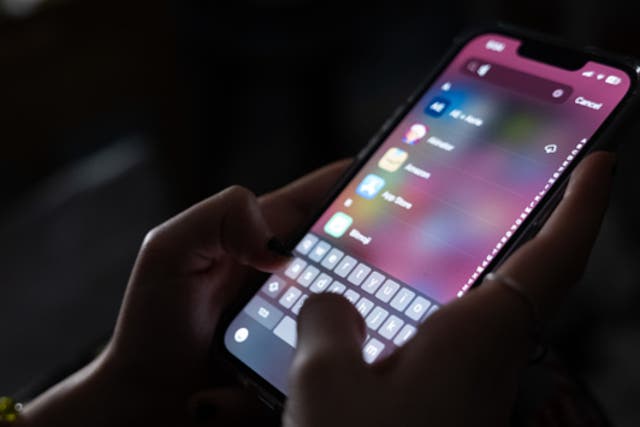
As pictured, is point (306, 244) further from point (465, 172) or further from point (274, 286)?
point (465, 172)

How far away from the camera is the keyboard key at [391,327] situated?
583mm

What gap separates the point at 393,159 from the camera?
2.22 ft

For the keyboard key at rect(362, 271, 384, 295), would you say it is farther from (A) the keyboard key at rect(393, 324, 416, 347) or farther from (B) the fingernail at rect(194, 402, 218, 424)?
(B) the fingernail at rect(194, 402, 218, 424)

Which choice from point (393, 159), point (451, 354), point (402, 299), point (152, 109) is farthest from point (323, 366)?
point (152, 109)

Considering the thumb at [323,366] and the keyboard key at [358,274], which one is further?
the keyboard key at [358,274]

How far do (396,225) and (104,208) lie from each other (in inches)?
39.7

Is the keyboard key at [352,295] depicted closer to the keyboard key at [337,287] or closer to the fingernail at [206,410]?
the keyboard key at [337,287]

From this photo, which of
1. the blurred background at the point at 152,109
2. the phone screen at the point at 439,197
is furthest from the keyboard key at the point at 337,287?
the blurred background at the point at 152,109

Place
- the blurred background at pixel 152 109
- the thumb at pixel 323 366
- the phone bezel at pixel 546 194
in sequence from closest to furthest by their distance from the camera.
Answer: the thumb at pixel 323 366, the phone bezel at pixel 546 194, the blurred background at pixel 152 109

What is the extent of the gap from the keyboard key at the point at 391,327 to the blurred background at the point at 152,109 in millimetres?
807

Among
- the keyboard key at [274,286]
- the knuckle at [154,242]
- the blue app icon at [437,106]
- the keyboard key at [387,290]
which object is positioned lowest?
the knuckle at [154,242]

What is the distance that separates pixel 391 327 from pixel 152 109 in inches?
49.5

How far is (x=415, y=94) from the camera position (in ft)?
2.30

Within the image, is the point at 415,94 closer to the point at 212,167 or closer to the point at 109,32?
the point at 212,167
